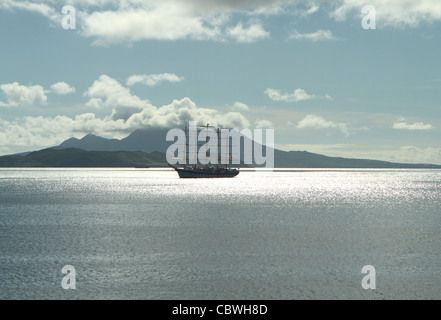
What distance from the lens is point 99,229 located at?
61031mm

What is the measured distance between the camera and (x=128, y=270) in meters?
34.2

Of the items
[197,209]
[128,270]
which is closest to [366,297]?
[128,270]

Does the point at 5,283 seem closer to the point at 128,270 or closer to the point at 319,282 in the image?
the point at 128,270

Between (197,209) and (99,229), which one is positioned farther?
(197,209)

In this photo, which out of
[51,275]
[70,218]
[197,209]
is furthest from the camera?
[197,209]

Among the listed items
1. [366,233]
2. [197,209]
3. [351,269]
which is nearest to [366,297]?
[351,269]

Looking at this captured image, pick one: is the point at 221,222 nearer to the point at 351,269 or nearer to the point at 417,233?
the point at 417,233

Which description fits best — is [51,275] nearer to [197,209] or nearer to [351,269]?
[351,269]

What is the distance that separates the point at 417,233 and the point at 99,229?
142 feet

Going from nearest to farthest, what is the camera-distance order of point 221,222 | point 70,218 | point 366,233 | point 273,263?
point 273,263 < point 366,233 < point 221,222 < point 70,218

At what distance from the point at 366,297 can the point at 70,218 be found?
59.1 meters
